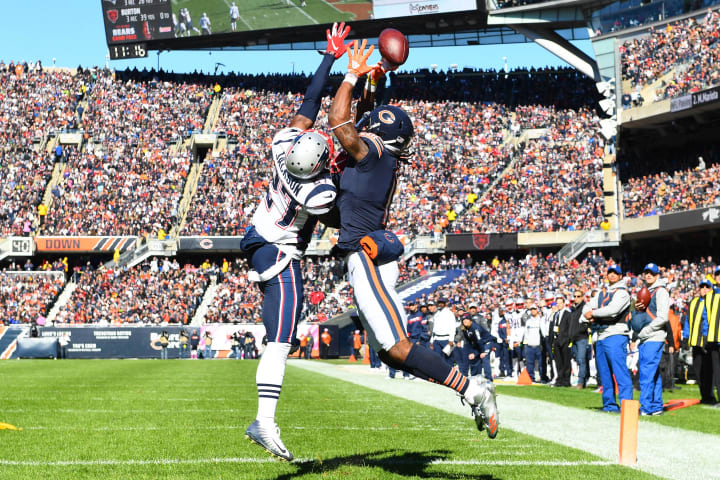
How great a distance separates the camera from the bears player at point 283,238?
18.1ft

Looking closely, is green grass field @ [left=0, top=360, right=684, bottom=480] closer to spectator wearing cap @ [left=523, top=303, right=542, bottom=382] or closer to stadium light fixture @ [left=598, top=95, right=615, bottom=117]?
spectator wearing cap @ [left=523, top=303, right=542, bottom=382]

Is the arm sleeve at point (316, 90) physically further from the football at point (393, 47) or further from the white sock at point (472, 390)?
the white sock at point (472, 390)

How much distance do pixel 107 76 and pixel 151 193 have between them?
424 inches

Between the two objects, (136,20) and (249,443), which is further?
(136,20)

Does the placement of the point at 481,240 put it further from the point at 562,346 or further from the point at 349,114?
the point at 349,114

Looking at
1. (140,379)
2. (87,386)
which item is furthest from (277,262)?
(140,379)

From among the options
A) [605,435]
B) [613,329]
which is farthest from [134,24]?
[605,435]

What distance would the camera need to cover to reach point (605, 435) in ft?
26.8

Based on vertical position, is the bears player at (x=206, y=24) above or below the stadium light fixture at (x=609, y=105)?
above

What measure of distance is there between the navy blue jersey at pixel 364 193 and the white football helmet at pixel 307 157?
8.5 inches

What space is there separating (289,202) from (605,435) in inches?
167

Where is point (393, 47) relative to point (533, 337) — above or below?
above

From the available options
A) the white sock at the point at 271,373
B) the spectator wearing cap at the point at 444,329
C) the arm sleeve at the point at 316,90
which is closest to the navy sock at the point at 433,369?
the white sock at the point at 271,373

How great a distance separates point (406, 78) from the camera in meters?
51.2
